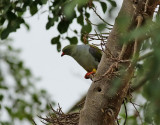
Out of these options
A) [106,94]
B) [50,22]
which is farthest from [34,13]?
[106,94]

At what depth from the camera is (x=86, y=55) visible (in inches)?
213

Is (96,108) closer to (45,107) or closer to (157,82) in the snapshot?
(157,82)

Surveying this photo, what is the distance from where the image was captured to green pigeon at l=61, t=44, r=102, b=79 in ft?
17.3

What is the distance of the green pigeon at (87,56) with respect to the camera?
207 inches

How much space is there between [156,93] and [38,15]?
11.5 feet

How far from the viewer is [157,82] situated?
137 centimetres

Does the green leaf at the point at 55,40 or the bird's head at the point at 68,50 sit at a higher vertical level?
the bird's head at the point at 68,50

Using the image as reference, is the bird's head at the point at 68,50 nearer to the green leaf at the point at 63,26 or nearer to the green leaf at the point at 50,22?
the green leaf at the point at 63,26

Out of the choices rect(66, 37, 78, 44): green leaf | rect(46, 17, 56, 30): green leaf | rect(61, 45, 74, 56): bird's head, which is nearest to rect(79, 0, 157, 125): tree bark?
rect(46, 17, 56, 30): green leaf

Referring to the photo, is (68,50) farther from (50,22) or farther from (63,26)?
(50,22)

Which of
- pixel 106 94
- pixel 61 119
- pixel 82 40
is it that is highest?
pixel 82 40

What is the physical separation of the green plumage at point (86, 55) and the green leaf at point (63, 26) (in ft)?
2.14

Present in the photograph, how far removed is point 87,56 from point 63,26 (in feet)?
2.44

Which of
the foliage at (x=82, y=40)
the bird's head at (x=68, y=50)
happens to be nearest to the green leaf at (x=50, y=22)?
the foliage at (x=82, y=40)
